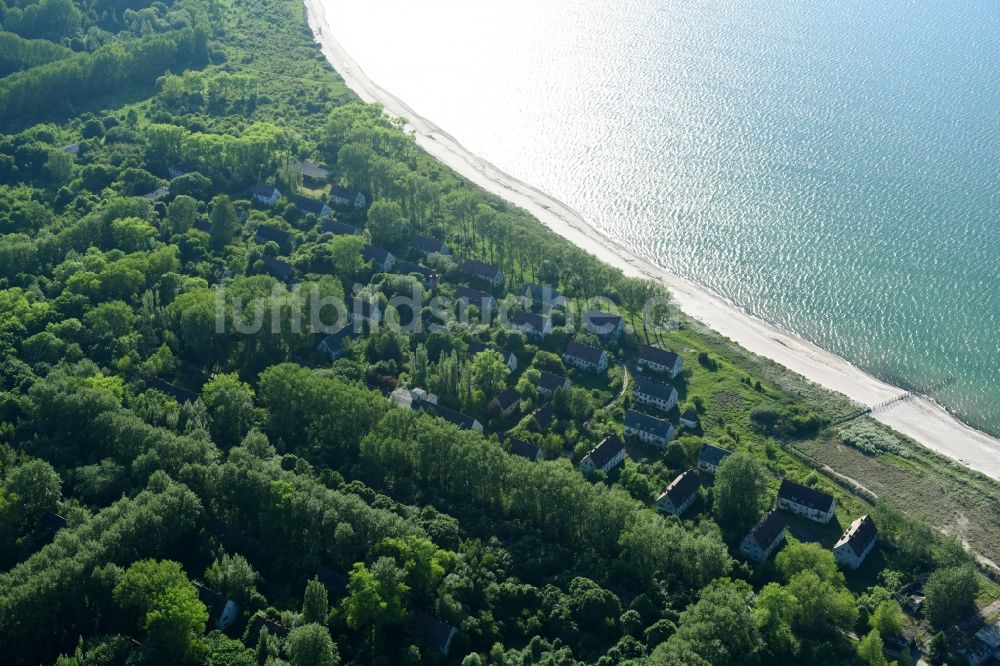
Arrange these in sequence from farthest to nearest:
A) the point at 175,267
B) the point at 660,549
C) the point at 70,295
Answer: the point at 175,267
the point at 70,295
the point at 660,549

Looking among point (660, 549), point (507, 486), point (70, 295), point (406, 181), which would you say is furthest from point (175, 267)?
point (660, 549)

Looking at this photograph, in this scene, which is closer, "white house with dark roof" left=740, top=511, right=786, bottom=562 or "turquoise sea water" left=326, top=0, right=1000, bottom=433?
"white house with dark roof" left=740, top=511, right=786, bottom=562

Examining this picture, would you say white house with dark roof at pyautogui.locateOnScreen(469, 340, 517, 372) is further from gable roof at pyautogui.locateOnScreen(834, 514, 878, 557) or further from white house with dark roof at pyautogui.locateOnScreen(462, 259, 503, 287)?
gable roof at pyautogui.locateOnScreen(834, 514, 878, 557)

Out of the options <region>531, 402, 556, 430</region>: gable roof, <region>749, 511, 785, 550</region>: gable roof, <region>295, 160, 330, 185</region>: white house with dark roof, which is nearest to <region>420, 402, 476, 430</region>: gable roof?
<region>531, 402, 556, 430</region>: gable roof

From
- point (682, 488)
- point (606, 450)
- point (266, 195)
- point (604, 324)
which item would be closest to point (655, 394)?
point (606, 450)

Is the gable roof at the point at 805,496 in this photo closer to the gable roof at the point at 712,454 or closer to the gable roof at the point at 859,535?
the gable roof at the point at 859,535

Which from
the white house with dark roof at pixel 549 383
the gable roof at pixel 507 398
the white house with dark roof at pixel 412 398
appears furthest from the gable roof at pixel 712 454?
the white house with dark roof at pixel 412 398

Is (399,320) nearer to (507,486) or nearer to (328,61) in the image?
(507,486)
